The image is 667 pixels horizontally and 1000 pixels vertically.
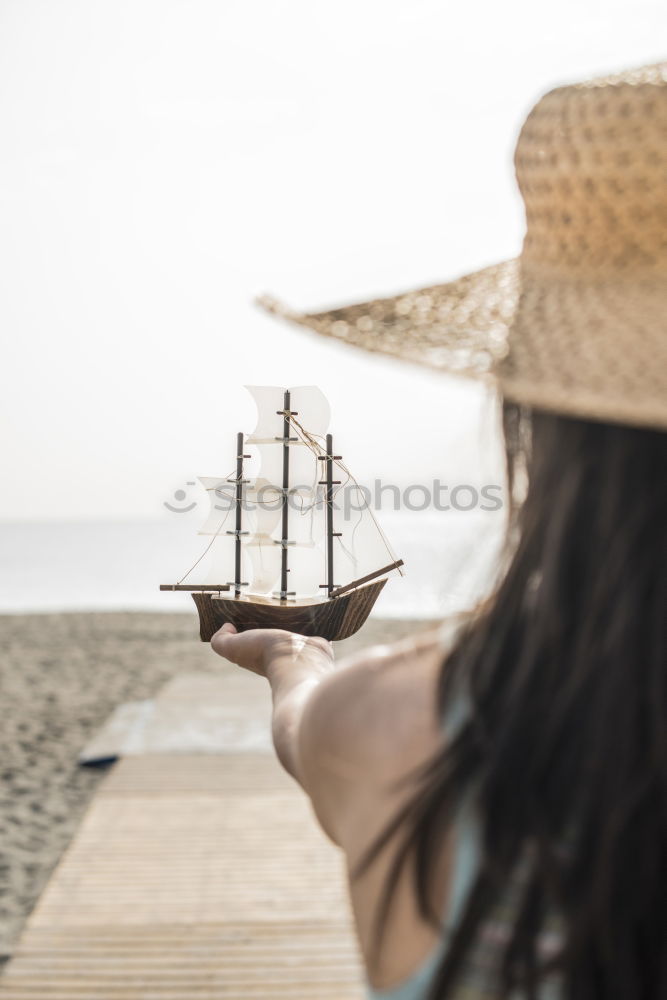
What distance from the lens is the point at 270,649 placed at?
119 cm

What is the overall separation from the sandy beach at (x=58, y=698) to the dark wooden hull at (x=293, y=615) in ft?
1.16

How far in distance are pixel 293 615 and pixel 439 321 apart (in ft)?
1.77

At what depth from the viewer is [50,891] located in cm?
509

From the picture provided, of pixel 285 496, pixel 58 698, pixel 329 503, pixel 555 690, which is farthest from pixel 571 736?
pixel 58 698

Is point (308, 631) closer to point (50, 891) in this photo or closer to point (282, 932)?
point (282, 932)

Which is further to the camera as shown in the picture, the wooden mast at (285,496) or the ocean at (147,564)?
the wooden mast at (285,496)

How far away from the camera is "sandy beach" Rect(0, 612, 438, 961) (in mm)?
6840

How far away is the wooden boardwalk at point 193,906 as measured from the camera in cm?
420

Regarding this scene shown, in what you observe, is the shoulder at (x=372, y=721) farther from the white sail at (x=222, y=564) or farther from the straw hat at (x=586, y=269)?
the white sail at (x=222, y=564)

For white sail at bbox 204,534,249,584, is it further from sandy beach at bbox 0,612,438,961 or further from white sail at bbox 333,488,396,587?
sandy beach at bbox 0,612,438,961

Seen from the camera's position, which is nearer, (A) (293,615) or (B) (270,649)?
(B) (270,649)

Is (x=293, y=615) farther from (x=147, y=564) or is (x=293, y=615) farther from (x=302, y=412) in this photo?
(x=147, y=564)

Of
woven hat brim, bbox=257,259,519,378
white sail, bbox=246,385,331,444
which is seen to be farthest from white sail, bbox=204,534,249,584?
woven hat brim, bbox=257,259,519,378

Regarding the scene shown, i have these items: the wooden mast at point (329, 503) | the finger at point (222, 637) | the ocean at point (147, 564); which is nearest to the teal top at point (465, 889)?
the ocean at point (147, 564)
